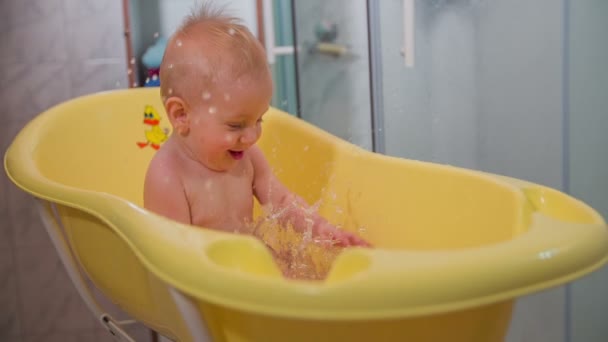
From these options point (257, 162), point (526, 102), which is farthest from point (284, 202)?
point (526, 102)

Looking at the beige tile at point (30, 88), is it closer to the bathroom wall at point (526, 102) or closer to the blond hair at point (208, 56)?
the blond hair at point (208, 56)

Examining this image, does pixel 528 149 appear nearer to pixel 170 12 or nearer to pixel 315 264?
pixel 315 264

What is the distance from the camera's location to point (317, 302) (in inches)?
20.4

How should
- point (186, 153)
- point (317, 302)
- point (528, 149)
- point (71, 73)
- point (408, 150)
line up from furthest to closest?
1. point (71, 73)
2. point (408, 150)
3. point (528, 149)
4. point (186, 153)
5. point (317, 302)

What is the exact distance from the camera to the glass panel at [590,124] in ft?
3.73

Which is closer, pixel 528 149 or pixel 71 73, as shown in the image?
pixel 528 149

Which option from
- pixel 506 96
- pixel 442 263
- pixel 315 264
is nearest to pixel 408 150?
pixel 506 96

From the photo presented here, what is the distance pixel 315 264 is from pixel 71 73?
1.24m

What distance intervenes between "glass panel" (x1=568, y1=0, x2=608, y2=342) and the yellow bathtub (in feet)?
1.13

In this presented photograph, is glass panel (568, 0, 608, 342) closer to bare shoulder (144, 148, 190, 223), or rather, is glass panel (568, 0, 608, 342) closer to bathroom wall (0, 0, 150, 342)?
bare shoulder (144, 148, 190, 223)

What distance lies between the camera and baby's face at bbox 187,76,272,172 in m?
1.00

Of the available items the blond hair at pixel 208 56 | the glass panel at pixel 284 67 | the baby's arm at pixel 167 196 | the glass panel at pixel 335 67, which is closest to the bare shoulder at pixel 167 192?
the baby's arm at pixel 167 196

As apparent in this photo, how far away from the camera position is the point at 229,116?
101cm

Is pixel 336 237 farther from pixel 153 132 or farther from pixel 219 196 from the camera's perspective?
pixel 153 132
